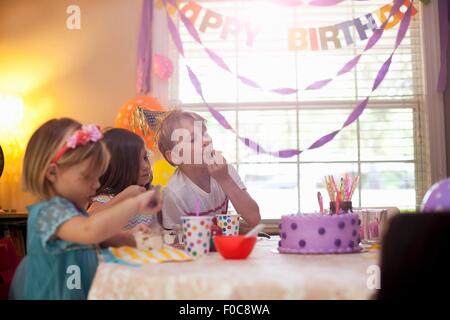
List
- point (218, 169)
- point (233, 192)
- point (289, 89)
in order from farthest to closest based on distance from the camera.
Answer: point (289, 89) < point (233, 192) < point (218, 169)

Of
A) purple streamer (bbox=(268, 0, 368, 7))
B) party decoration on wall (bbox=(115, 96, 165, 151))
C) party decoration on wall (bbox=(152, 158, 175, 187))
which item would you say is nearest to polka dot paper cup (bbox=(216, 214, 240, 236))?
party decoration on wall (bbox=(152, 158, 175, 187))

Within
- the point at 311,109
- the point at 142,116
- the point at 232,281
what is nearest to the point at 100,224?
the point at 232,281

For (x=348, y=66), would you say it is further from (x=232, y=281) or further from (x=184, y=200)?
(x=232, y=281)

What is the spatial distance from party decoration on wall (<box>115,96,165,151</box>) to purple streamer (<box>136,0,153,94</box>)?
0.25 meters

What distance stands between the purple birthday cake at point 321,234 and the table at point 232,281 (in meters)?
0.21

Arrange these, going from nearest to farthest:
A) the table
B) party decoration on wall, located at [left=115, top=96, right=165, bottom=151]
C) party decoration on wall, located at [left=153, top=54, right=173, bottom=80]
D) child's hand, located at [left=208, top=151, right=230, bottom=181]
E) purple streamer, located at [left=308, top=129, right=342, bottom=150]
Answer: the table, child's hand, located at [left=208, top=151, right=230, bottom=181], party decoration on wall, located at [left=115, top=96, right=165, bottom=151], purple streamer, located at [left=308, top=129, right=342, bottom=150], party decoration on wall, located at [left=153, top=54, right=173, bottom=80]

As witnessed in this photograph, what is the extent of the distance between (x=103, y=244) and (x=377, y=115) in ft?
10.2

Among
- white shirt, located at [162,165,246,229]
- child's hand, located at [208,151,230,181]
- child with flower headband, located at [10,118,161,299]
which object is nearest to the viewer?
child with flower headband, located at [10,118,161,299]

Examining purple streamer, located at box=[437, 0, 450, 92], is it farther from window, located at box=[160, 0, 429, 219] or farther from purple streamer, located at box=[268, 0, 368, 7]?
purple streamer, located at box=[268, 0, 368, 7]

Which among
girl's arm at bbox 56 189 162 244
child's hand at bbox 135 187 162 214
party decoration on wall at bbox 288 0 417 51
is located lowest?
girl's arm at bbox 56 189 162 244

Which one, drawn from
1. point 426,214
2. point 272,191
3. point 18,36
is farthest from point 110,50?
point 426,214

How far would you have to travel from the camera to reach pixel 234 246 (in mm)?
1225

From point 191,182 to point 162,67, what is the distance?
81.5 inches

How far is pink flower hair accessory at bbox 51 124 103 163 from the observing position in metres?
1.32
